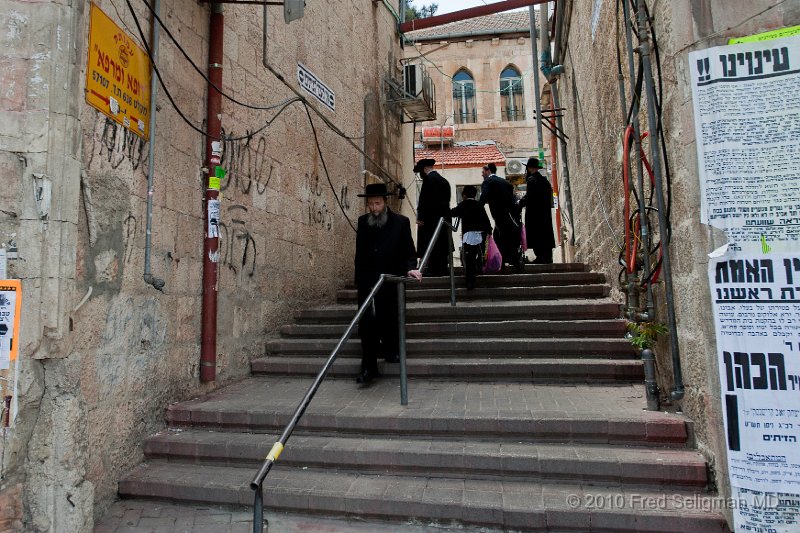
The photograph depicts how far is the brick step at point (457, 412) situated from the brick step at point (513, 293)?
1.67 metres

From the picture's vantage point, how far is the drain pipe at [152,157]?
3.62 metres

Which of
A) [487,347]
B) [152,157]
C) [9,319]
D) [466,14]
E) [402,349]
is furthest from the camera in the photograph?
[466,14]

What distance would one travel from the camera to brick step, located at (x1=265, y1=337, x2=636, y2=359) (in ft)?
14.8

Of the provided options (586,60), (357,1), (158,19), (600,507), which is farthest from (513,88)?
(600,507)

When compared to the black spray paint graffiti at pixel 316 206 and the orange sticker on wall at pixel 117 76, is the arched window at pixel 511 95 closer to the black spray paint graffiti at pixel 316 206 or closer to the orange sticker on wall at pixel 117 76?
the black spray paint graffiti at pixel 316 206

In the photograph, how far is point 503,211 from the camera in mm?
6609

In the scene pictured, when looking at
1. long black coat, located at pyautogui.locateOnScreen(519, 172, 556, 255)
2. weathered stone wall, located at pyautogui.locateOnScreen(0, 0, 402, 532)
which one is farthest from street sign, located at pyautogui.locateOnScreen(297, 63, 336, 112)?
long black coat, located at pyautogui.locateOnScreen(519, 172, 556, 255)

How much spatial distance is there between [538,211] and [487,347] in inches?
130

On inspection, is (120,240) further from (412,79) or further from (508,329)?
(412,79)

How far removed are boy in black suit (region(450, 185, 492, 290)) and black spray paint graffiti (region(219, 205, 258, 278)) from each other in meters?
2.38

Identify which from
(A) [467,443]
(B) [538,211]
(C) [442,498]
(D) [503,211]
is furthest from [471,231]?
(C) [442,498]

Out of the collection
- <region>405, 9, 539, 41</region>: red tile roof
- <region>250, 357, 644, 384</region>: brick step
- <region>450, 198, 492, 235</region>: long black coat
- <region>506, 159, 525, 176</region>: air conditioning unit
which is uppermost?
<region>405, 9, 539, 41</region>: red tile roof

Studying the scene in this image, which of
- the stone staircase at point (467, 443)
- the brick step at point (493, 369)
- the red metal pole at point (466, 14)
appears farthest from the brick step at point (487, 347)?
the red metal pole at point (466, 14)

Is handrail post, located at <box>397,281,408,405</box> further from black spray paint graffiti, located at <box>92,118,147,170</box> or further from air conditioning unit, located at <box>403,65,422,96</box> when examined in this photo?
air conditioning unit, located at <box>403,65,422,96</box>
